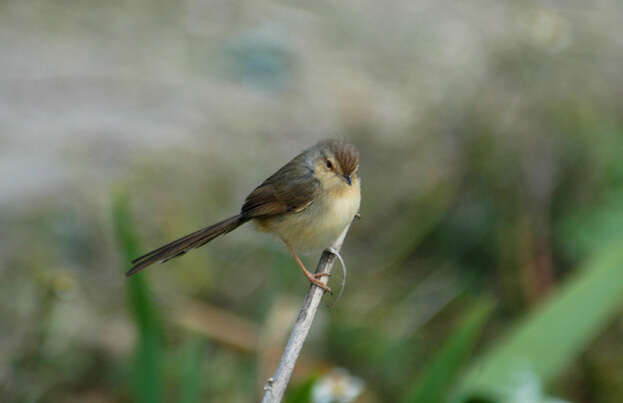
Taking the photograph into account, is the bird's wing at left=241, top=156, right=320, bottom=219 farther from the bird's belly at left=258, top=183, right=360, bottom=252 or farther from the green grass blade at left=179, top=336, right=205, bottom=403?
the green grass blade at left=179, top=336, right=205, bottom=403

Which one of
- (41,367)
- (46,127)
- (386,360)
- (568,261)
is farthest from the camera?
(46,127)

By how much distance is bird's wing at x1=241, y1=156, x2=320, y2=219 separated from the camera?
267 cm

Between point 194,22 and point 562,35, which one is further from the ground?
point 194,22

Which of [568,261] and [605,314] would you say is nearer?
[605,314]

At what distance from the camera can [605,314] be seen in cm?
257

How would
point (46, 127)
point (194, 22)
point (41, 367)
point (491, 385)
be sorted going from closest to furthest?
point (491, 385)
point (41, 367)
point (46, 127)
point (194, 22)

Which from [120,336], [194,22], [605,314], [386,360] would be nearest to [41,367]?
[120,336]

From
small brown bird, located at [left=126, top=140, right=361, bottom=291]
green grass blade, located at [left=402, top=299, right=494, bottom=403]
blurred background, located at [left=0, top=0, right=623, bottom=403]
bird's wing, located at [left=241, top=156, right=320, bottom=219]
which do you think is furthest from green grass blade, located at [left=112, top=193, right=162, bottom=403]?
green grass blade, located at [left=402, top=299, right=494, bottom=403]

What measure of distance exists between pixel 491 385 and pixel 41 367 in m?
1.68

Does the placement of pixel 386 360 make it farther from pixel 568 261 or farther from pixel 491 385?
pixel 568 261

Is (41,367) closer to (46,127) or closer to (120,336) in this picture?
(120,336)

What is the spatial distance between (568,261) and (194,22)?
4003mm

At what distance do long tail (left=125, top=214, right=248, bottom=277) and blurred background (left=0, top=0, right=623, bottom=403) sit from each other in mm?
188

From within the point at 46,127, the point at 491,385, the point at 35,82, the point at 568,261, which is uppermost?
the point at 35,82
